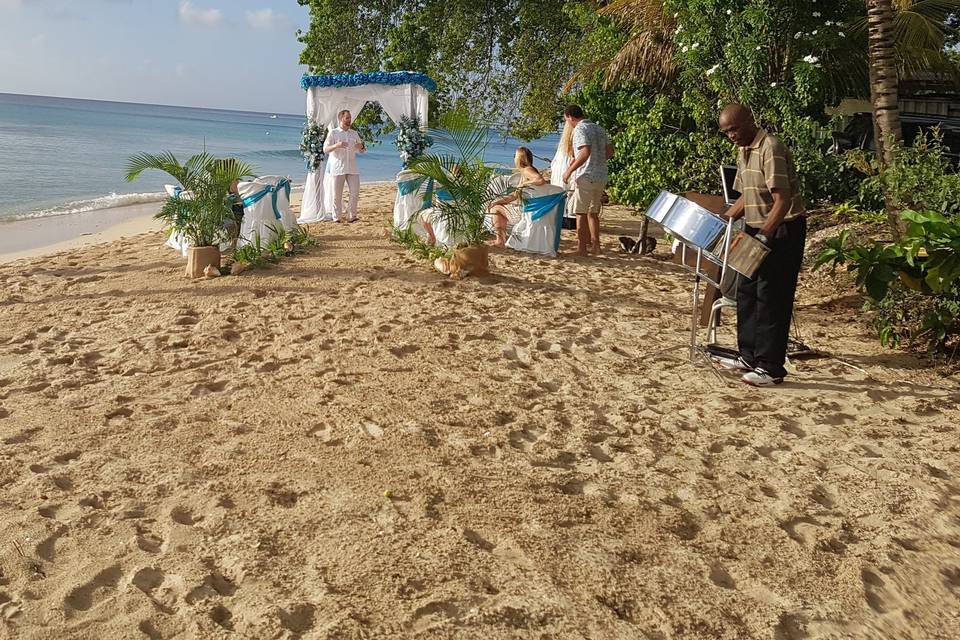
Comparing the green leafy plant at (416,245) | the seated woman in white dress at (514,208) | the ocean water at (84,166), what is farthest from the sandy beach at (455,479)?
the ocean water at (84,166)

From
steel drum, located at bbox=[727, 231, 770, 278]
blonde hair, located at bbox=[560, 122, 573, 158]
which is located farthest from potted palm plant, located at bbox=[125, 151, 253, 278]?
steel drum, located at bbox=[727, 231, 770, 278]

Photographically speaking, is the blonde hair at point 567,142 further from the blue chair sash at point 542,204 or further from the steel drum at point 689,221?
the steel drum at point 689,221

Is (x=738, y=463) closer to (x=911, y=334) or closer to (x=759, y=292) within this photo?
(x=759, y=292)

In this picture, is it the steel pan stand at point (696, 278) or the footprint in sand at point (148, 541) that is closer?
the footprint in sand at point (148, 541)

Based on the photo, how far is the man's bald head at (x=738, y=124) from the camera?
4.22m

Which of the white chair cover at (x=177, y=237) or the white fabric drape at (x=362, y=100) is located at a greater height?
the white fabric drape at (x=362, y=100)

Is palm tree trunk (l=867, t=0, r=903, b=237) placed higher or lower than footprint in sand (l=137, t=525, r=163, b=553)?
higher

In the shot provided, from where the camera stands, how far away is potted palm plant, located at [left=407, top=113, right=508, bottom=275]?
6.77m

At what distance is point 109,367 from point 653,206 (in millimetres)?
3393

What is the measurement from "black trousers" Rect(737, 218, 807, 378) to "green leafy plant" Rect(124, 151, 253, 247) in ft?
15.2

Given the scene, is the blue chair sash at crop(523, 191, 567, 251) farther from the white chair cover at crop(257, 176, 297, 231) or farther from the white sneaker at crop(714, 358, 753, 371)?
the white sneaker at crop(714, 358, 753, 371)

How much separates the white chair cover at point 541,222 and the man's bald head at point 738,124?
373 cm

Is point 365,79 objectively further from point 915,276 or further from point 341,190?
point 915,276

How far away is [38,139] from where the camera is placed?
33.2m
